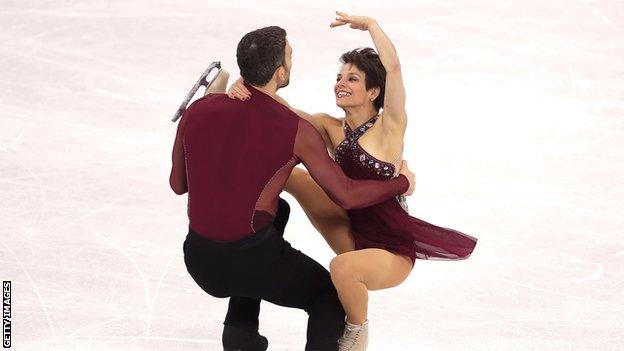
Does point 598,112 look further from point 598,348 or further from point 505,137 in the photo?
point 598,348

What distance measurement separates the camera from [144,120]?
784 centimetres

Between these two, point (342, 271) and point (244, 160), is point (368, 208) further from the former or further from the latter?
point (244, 160)

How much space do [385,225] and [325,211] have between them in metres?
0.28

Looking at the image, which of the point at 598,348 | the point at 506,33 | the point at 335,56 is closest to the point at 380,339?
the point at 598,348

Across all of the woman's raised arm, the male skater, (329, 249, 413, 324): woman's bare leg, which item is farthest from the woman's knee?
the woman's raised arm

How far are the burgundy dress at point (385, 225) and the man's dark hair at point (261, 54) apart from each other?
1.84ft

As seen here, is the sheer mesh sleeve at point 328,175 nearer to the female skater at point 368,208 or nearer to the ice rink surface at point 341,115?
the female skater at point 368,208

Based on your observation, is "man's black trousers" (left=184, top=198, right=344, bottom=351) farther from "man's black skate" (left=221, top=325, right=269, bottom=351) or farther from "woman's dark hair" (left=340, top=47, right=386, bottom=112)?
"woman's dark hair" (left=340, top=47, right=386, bottom=112)

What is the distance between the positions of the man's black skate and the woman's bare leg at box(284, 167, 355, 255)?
19.0 inches

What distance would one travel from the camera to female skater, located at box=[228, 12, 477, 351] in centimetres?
439

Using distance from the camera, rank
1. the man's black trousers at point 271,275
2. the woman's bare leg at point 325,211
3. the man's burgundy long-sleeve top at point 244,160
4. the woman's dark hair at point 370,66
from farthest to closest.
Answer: the woman's bare leg at point 325,211 < the woman's dark hair at point 370,66 < the man's black trousers at point 271,275 < the man's burgundy long-sleeve top at point 244,160

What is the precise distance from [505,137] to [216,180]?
3.98 meters

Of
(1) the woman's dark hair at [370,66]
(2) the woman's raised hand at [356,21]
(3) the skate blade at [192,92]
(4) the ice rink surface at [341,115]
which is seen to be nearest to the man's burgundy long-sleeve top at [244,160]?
(3) the skate blade at [192,92]

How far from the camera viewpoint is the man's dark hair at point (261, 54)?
4148 mm
